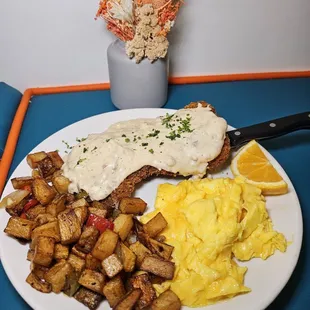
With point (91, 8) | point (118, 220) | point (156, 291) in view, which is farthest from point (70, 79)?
point (156, 291)

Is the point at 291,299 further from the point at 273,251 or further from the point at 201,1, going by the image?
the point at 201,1

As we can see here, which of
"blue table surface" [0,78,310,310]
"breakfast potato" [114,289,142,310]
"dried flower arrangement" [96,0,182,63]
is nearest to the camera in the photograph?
"breakfast potato" [114,289,142,310]

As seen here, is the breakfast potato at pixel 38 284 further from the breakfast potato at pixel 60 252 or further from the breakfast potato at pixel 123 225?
the breakfast potato at pixel 123 225

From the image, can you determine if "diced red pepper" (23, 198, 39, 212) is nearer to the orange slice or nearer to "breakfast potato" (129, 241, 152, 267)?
"breakfast potato" (129, 241, 152, 267)

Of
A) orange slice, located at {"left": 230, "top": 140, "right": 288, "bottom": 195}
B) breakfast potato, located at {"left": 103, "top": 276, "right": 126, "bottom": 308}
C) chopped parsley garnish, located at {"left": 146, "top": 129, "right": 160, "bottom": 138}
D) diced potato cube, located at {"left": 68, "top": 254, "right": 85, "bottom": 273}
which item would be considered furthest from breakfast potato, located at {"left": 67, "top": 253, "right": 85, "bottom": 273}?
orange slice, located at {"left": 230, "top": 140, "right": 288, "bottom": 195}

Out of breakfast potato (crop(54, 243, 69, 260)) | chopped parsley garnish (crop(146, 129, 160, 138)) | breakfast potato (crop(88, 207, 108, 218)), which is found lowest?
breakfast potato (crop(54, 243, 69, 260))
